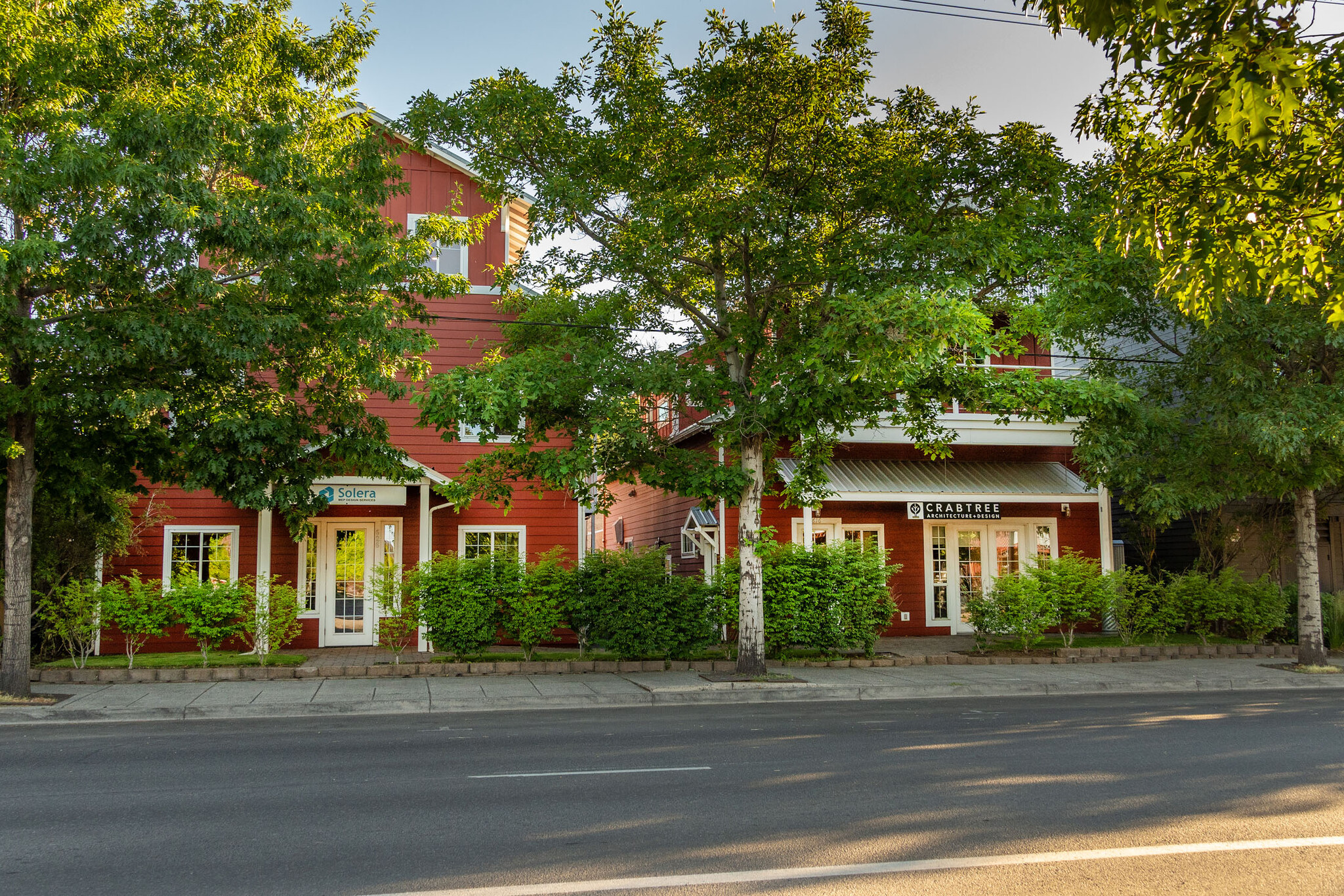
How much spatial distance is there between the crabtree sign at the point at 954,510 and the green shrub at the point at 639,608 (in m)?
5.37

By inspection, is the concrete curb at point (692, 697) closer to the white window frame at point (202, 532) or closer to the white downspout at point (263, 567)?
the white downspout at point (263, 567)

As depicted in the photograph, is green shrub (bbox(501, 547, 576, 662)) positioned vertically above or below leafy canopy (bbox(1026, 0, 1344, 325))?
below

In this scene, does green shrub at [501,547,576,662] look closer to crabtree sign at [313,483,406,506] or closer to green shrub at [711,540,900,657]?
green shrub at [711,540,900,657]

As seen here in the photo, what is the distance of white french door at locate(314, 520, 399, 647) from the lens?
61.3 ft

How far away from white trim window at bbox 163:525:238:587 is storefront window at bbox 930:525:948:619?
45.0ft

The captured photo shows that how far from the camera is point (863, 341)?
12.0 metres

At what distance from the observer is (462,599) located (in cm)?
1528

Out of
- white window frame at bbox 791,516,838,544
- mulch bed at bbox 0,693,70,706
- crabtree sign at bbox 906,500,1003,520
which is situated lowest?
mulch bed at bbox 0,693,70,706

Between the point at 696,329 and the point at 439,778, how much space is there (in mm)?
9701

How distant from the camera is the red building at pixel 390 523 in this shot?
17.8 meters

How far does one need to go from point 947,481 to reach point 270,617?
12.5 metres

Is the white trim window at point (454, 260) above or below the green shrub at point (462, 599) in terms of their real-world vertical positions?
above

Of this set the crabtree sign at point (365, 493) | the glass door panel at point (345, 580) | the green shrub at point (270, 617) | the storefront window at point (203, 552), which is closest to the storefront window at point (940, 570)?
the crabtree sign at point (365, 493)

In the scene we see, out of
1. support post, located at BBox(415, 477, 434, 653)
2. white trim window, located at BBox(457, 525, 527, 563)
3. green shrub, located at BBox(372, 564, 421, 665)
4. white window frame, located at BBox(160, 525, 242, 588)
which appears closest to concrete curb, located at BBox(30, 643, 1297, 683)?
green shrub, located at BBox(372, 564, 421, 665)
